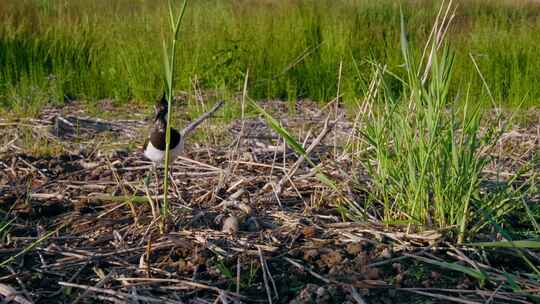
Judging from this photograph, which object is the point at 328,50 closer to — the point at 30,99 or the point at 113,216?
the point at 30,99

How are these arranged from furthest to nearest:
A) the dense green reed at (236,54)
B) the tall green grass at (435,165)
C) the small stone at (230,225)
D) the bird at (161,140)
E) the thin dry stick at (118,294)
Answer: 1. the dense green reed at (236,54)
2. the bird at (161,140)
3. the small stone at (230,225)
4. the tall green grass at (435,165)
5. the thin dry stick at (118,294)

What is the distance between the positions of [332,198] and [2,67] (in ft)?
13.8

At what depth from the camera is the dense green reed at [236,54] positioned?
4.86 metres

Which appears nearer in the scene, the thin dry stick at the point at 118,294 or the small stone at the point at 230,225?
the thin dry stick at the point at 118,294

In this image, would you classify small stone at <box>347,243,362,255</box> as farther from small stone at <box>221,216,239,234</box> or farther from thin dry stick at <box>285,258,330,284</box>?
small stone at <box>221,216,239,234</box>

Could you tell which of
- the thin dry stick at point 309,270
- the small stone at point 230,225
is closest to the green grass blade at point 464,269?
the thin dry stick at point 309,270

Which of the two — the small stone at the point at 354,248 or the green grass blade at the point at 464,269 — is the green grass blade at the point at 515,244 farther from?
the small stone at the point at 354,248

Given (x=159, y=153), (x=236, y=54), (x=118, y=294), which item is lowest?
(x=236, y=54)

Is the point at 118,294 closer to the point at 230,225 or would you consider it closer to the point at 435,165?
the point at 230,225

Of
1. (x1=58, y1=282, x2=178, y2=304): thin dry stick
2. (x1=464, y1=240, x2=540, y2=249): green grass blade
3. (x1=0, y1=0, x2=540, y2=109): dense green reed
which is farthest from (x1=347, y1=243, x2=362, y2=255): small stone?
(x1=0, y1=0, x2=540, y2=109): dense green reed

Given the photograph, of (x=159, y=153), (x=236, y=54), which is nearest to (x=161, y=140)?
(x=159, y=153)

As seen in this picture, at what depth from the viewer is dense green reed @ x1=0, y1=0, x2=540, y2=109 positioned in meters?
4.86

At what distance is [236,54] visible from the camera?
525 cm

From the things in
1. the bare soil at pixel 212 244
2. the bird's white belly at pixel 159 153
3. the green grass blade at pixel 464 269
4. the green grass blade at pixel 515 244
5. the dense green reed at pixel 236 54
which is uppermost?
the green grass blade at pixel 515 244
